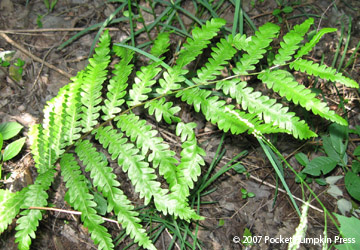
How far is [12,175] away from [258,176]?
7.67ft

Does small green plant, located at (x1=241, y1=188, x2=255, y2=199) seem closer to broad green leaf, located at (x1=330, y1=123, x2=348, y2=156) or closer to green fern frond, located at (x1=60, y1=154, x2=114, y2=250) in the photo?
broad green leaf, located at (x1=330, y1=123, x2=348, y2=156)

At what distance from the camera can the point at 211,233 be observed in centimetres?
267

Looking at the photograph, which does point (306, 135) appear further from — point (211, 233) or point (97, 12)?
point (97, 12)

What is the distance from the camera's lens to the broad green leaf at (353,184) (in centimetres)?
268

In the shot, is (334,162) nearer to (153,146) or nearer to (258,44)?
(258,44)

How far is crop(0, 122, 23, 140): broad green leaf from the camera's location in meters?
2.53

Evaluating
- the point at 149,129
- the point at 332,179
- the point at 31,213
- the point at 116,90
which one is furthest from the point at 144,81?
the point at 332,179

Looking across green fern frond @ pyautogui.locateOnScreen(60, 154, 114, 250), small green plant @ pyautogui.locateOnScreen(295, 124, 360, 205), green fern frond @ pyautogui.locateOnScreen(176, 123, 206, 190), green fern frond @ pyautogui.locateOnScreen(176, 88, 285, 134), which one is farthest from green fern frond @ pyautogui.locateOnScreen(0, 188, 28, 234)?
small green plant @ pyautogui.locateOnScreen(295, 124, 360, 205)

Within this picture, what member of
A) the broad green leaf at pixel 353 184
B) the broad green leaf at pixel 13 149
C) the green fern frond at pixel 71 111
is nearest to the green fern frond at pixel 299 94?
the broad green leaf at pixel 353 184

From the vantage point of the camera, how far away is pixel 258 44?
2.13m

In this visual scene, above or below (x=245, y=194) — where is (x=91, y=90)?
above

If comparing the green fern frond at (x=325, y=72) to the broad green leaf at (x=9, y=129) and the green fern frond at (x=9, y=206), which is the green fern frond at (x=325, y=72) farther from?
the broad green leaf at (x=9, y=129)

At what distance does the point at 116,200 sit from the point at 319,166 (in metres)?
1.99

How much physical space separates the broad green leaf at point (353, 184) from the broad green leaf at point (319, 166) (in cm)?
17
